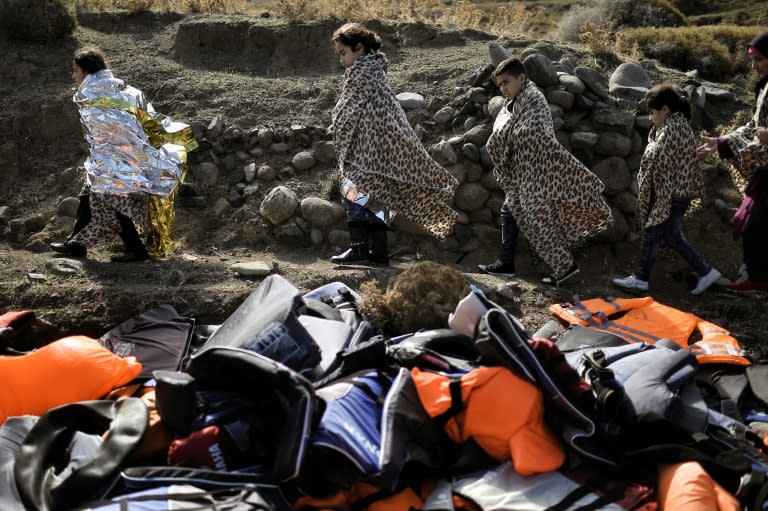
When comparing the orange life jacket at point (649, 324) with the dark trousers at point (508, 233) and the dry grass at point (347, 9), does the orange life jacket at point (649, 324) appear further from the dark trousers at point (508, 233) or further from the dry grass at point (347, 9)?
the dry grass at point (347, 9)

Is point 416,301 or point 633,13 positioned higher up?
point 633,13

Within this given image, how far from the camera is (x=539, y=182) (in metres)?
5.45

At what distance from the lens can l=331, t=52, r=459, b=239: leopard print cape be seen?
539cm

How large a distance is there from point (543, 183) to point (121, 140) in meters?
3.20

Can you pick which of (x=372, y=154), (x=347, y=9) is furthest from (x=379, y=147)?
(x=347, y=9)

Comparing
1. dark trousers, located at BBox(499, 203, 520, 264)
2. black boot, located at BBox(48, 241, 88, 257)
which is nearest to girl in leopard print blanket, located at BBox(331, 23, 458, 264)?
dark trousers, located at BBox(499, 203, 520, 264)

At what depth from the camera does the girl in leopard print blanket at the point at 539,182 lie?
534 cm

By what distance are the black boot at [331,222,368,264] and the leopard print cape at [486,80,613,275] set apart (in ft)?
3.86

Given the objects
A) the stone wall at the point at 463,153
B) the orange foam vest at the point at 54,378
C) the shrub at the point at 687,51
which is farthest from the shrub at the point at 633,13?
the orange foam vest at the point at 54,378

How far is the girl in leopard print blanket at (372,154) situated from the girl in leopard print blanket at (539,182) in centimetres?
53

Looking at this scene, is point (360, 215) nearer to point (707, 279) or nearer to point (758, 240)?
point (707, 279)

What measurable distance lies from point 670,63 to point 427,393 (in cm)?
770

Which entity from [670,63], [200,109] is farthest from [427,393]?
[670,63]

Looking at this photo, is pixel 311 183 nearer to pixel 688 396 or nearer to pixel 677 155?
pixel 677 155
